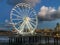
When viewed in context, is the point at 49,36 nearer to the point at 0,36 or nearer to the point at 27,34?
the point at 27,34

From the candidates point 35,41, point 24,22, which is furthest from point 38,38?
point 24,22

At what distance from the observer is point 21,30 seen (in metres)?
19.2

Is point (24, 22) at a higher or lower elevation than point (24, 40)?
higher

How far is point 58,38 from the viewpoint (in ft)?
65.5

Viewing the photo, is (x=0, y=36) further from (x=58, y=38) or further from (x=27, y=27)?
(x=58, y=38)

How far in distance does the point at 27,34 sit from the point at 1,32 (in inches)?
70.7

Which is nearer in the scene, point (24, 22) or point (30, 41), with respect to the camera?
point (24, 22)

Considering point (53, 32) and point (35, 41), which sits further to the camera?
point (35, 41)

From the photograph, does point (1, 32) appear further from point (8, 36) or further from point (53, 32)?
point (53, 32)

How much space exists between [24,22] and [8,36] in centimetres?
163

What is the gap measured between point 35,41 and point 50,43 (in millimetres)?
1068

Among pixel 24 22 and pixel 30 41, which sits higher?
pixel 24 22

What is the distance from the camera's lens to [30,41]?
20.6m

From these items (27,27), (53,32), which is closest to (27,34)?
(27,27)
